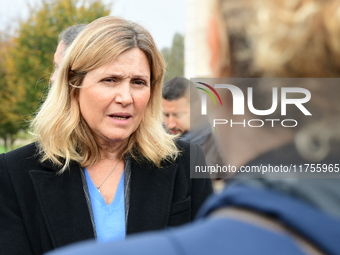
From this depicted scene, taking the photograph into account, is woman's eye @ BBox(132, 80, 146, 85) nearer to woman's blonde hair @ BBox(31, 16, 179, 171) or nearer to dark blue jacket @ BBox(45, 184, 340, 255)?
woman's blonde hair @ BBox(31, 16, 179, 171)

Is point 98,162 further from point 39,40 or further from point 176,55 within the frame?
point 39,40

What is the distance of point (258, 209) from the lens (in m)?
0.75

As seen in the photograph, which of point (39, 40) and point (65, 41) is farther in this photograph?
point (39, 40)

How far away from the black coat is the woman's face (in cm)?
20

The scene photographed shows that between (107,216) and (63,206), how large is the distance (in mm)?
201

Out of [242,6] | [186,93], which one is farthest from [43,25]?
[242,6]

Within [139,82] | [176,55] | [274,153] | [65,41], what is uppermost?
[176,55]

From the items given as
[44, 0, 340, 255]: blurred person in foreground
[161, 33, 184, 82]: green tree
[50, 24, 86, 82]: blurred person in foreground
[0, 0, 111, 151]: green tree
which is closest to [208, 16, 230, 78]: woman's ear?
[44, 0, 340, 255]: blurred person in foreground

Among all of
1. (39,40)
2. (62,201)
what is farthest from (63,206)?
(39,40)

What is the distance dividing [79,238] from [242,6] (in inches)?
60.7

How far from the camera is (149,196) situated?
2326 millimetres

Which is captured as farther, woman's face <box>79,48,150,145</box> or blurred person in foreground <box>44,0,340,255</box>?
woman's face <box>79,48,150,145</box>

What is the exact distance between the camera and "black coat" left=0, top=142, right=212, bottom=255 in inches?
83.5

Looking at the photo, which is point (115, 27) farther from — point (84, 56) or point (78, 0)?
point (78, 0)
